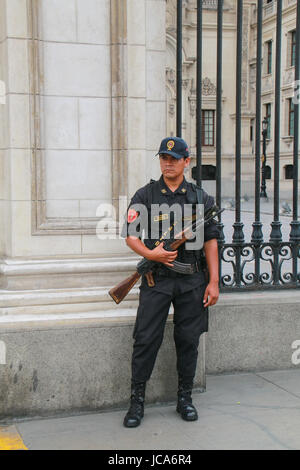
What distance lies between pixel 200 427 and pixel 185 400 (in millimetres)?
271

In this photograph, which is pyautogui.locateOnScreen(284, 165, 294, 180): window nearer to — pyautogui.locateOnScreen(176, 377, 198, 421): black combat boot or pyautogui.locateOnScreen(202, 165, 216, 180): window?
pyautogui.locateOnScreen(202, 165, 216, 180): window

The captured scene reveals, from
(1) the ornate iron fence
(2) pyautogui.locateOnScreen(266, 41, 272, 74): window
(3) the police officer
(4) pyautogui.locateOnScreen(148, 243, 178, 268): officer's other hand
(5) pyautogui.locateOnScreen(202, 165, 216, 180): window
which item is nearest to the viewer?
(4) pyautogui.locateOnScreen(148, 243, 178, 268): officer's other hand

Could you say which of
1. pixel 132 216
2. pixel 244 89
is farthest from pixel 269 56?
pixel 132 216

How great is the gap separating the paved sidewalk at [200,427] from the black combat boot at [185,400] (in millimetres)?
62

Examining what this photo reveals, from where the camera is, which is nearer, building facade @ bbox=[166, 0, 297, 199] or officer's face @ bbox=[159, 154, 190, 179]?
officer's face @ bbox=[159, 154, 190, 179]

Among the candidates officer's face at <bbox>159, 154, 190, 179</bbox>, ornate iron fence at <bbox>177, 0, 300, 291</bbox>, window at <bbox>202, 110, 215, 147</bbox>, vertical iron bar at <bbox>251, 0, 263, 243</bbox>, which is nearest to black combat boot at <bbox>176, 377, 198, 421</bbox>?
ornate iron fence at <bbox>177, 0, 300, 291</bbox>

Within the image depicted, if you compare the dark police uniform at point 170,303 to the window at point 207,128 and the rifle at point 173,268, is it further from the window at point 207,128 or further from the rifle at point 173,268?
the window at point 207,128

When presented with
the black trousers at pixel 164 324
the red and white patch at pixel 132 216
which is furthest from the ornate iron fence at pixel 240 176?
the red and white patch at pixel 132 216

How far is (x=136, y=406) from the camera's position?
4320mm

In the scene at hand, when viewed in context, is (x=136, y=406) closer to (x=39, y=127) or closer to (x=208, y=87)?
(x=39, y=127)

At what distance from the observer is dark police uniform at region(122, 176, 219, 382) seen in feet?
14.3

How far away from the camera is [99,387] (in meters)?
4.61

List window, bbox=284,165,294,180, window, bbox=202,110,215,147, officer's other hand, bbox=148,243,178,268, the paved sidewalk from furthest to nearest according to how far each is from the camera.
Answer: window, bbox=284,165,294,180, window, bbox=202,110,215,147, officer's other hand, bbox=148,243,178,268, the paved sidewalk

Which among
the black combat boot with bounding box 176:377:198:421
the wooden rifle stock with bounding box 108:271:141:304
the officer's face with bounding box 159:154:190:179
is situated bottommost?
the black combat boot with bounding box 176:377:198:421
